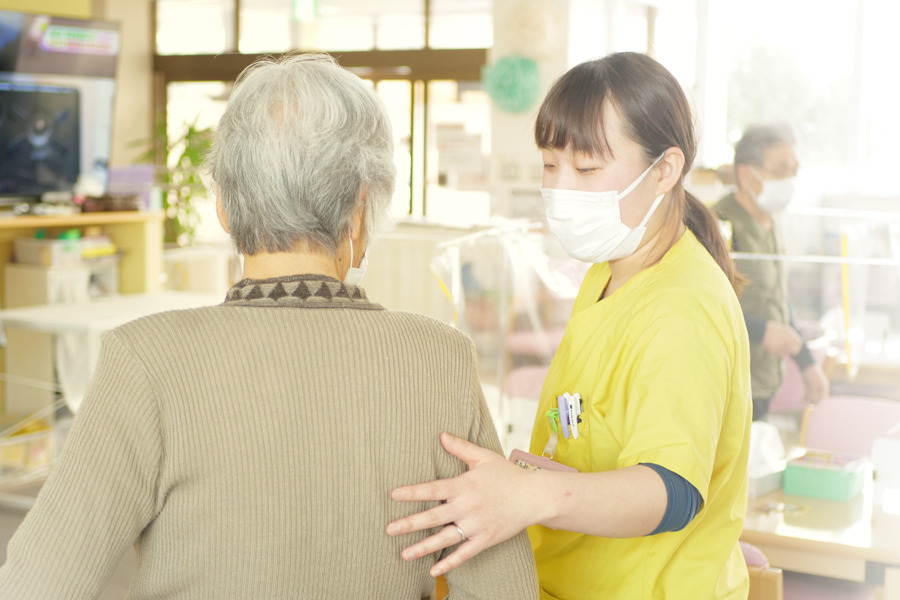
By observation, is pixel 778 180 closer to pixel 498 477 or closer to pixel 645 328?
pixel 645 328

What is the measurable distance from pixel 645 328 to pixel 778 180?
2436 mm

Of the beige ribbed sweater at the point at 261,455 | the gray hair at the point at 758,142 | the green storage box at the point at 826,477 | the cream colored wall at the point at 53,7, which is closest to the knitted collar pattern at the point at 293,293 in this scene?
the beige ribbed sweater at the point at 261,455

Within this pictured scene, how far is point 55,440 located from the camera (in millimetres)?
4418

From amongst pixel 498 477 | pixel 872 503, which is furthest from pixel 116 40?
pixel 498 477

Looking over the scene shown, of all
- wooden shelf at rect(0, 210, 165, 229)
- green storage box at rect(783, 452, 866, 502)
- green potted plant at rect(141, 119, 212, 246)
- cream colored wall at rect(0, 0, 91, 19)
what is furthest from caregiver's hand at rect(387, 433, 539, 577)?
green potted plant at rect(141, 119, 212, 246)

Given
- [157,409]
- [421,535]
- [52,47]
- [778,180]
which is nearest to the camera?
[157,409]

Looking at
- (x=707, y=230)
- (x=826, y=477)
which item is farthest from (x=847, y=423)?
(x=707, y=230)

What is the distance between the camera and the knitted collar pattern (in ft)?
3.45

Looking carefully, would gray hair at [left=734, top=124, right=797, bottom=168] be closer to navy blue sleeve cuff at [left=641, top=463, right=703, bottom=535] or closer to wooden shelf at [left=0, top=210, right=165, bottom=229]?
navy blue sleeve cuff at [left=641, top=463, right=703, bottom=535]

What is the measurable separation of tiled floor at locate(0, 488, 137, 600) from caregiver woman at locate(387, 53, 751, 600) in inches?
74.7

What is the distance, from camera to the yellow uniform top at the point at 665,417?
1084 millimetres

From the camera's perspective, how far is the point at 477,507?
1.01 meters

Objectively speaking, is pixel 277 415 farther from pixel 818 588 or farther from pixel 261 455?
pixel 818 588

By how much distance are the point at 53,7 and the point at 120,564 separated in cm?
367
